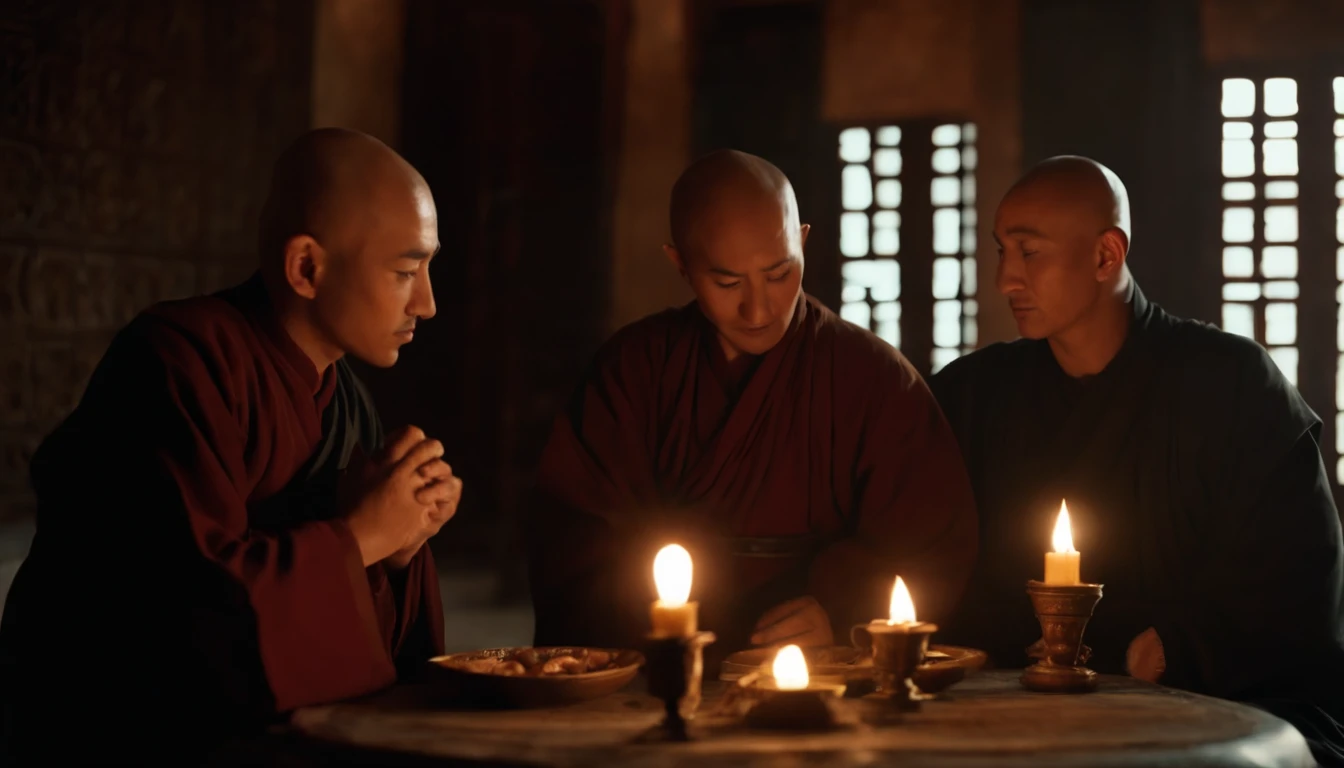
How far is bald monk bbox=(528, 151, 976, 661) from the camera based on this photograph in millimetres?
3064

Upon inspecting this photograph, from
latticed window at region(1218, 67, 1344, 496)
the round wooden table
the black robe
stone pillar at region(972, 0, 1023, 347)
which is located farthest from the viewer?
stone pillar at region(972, 0, 1023, 347)

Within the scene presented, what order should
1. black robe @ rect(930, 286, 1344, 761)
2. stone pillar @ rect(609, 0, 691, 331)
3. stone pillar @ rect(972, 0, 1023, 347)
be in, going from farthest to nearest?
1. stone pillar @ rect(609, 0, 691, 331)
2. stone pillar @ rect(972, 0, 1023, 347)
3. black robe @ rect(930, 286, 1344, 761)

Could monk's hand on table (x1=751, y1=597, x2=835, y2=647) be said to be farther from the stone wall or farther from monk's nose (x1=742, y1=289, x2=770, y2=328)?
the stone wall

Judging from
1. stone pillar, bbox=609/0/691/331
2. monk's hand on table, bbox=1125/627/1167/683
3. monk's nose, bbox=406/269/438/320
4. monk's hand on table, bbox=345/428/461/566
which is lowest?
monk's hand on table, bbox=1125/627/1167/683

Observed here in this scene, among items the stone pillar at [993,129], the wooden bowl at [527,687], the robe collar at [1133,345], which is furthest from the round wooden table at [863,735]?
the stone pillar at [993,129]

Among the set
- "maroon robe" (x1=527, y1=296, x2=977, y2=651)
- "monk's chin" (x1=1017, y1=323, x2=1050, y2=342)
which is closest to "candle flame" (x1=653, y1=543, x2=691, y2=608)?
"maroon robe" (x1=527, y1=296, x2=977, y2=651)

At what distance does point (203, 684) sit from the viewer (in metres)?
2.31

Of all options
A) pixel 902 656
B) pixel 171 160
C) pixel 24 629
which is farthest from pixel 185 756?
pixel 171 160

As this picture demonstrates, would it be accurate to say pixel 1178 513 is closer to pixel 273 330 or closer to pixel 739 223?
pixel 739 223

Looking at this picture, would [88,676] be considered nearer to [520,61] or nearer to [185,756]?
[185,756]

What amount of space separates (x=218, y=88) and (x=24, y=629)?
3.53 m

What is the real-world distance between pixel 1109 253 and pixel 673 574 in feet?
6.76

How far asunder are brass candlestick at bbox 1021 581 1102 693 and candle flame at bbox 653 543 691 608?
79 centimetres

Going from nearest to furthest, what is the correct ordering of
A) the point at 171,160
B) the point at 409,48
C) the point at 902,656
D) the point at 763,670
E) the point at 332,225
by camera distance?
the point at 902,656 → the point at 763,670 → the point at 332,225 → the point at 171,160 → the point at 409,48
